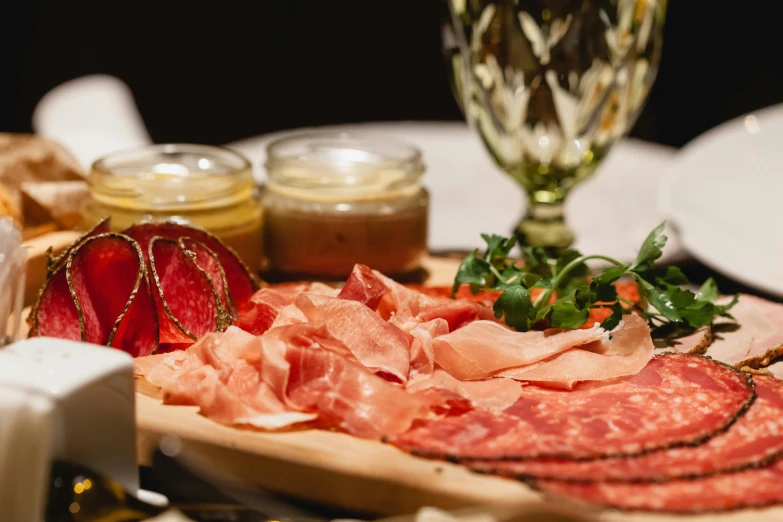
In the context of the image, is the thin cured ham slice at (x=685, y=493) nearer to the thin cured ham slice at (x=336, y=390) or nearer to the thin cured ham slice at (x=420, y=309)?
the thin cured ham slice at (x=336, y=390)

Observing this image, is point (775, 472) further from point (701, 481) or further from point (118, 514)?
point (118, 514)

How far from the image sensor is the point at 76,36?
13.3ft

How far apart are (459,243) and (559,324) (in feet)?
2.88

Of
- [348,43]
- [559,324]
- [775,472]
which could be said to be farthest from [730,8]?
[775,472]

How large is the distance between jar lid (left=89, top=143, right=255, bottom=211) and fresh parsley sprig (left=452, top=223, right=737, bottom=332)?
51 centimetres

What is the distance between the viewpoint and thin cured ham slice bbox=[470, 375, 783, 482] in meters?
0.88

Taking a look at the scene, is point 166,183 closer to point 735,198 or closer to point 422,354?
point 422,354

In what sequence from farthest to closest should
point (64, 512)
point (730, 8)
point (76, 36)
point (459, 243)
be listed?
point (76, 36)
point (730, 8)
point (459, 243)
point (64, 512)

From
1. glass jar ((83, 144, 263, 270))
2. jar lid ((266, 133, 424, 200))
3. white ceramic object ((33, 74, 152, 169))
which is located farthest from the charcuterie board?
white ceramic object ((33, 74, 152, 169))

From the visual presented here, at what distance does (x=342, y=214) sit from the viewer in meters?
1.59

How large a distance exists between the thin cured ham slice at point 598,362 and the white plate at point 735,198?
2.18 ft

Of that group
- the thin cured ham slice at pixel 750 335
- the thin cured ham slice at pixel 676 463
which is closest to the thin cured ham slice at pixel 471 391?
the thin cured ham slice at pixel 676 463

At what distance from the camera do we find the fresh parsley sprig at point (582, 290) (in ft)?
3.92

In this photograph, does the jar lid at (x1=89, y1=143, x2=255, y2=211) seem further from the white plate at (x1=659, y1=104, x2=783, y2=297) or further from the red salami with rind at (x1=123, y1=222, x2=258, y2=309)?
the white plate at (x1=659, y1=104, x2=783, y2=297)
